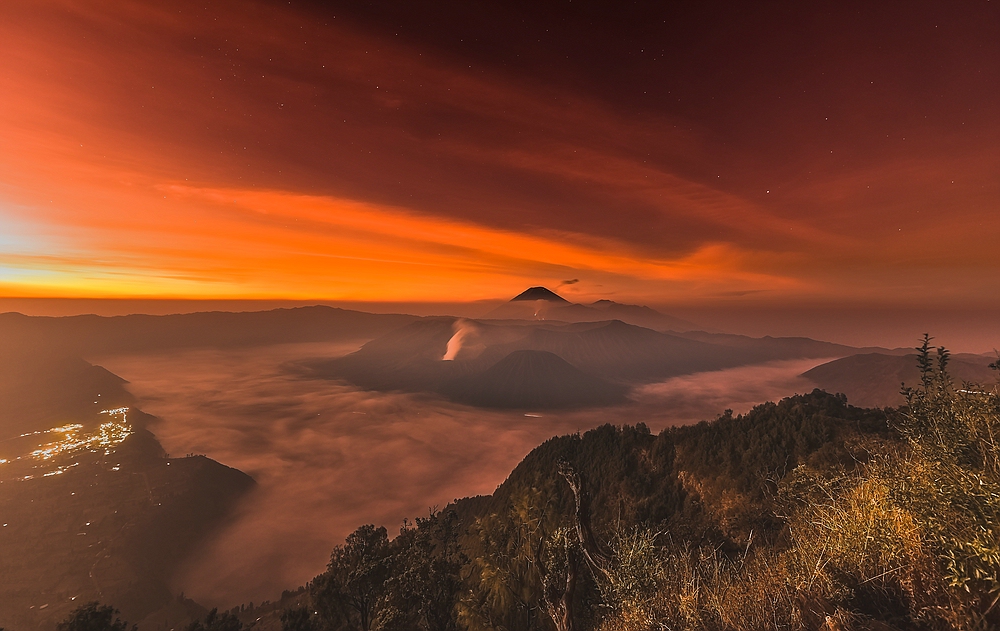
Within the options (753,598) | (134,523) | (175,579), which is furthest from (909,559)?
(134,523)

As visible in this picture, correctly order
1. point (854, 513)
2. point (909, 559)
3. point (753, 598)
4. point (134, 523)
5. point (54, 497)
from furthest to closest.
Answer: point (54, 497) < point (134, 523) < point (854, 513) < point (753, 598) < point (909, 559)

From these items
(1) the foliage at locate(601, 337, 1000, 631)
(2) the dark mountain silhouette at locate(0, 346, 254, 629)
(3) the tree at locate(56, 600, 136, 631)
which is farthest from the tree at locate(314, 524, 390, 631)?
(2) the dark mountain silhouette at locate(0, 346, 254, 629)

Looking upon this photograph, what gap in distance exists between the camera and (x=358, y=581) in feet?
87.1

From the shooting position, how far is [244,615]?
12144cm

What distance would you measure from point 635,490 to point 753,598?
3417 inches

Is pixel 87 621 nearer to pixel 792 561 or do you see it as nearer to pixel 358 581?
pixel 358 581

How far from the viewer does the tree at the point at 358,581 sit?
26.6m

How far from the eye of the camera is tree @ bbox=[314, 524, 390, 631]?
2661 centimetres

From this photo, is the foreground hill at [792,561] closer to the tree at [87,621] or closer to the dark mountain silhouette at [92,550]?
the tree at [87,621]

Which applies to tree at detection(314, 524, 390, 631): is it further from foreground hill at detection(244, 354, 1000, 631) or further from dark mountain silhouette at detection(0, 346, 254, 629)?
dark mountain silhouette at detection(0, 346, 254, 629)

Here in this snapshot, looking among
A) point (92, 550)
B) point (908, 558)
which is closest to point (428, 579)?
point (908, 558)

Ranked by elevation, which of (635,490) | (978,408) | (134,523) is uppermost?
(978,408)

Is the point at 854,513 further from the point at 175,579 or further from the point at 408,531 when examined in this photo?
the point at 175,579

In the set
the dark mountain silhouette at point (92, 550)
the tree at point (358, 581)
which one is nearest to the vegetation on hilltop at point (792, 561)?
the tree at point (358, 581)
